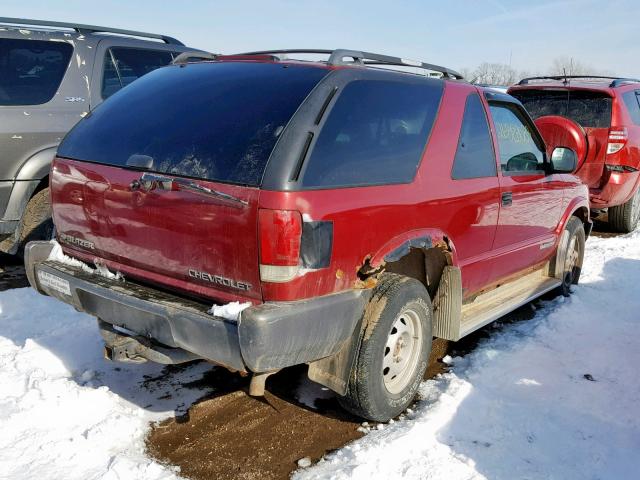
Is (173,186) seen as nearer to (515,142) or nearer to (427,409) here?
(427,409)

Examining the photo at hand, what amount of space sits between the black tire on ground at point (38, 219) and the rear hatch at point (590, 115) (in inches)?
236

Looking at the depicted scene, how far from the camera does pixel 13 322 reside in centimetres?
423

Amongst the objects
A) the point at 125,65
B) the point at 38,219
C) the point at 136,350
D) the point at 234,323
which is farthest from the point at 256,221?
the point at 125,65

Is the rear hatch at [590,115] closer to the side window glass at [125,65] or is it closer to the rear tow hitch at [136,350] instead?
the side window glass at [125,65]

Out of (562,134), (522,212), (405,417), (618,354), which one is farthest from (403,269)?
(562,134)

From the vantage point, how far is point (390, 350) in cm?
320

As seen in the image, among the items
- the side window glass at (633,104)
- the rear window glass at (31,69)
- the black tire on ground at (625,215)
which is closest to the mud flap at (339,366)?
the rear window glass at (31,69)

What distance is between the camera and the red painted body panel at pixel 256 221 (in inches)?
99.8

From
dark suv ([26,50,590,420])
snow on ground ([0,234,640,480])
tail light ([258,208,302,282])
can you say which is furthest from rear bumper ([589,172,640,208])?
tail light ([258,208,302,282])

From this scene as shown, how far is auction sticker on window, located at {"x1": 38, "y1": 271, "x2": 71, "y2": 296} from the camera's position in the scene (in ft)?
10.0

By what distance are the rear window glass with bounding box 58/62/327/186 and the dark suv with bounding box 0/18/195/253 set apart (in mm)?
1688

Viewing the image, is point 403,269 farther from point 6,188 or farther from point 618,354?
point 6,188

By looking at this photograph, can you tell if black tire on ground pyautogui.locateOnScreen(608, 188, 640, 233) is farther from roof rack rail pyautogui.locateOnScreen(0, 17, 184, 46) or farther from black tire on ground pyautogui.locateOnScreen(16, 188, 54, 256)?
black tire on ground pyautogui.locateOnScreen(16, 188, 54, 256)

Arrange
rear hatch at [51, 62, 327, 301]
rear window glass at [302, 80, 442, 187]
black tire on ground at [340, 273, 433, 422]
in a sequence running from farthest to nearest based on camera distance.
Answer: black tire on ground at [340, 273, 433, 422] → rear window glass at [302, 80, 442, 187] → rear hatch at [51, 62, 327, 301]
